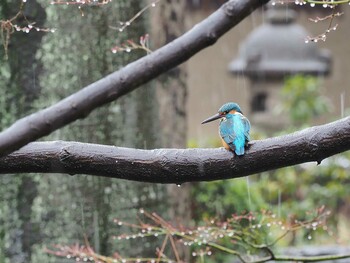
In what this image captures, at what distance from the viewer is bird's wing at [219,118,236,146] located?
1959mm

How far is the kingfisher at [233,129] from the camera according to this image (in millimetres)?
1906

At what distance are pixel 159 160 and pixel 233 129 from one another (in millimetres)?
228

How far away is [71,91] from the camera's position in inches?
142

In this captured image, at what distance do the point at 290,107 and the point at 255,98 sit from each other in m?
1.75

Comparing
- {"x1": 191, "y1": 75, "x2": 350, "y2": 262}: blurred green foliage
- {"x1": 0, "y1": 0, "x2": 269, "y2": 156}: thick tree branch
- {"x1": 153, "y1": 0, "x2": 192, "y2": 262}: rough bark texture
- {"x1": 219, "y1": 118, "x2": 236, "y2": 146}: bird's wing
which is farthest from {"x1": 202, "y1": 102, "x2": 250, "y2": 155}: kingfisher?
{"x1": 191, "y1": 75, "x2": 350, "y2": 262}: blurred green foliage

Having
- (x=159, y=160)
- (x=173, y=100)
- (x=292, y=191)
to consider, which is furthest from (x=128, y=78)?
(x=292, y=191)

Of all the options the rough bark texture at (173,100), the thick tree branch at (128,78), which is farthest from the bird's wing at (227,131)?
the rough bark texture at (173,100)

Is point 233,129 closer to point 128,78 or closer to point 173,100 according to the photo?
point 128,78

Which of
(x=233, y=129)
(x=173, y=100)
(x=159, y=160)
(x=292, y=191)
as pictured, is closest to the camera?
(x=159, y=160)

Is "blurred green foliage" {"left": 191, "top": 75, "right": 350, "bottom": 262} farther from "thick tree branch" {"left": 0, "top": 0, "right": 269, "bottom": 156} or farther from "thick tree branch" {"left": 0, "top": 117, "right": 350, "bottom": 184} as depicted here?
"thick tree branch" {"left": 0, "top": 117, "right": 350, "bottom": 184}

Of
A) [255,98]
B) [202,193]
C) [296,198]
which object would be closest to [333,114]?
[255,98]

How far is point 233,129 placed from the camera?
2.03 m

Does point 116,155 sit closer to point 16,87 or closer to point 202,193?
point 16,87

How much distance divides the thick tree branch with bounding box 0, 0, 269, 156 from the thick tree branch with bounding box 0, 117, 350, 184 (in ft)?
0.46
